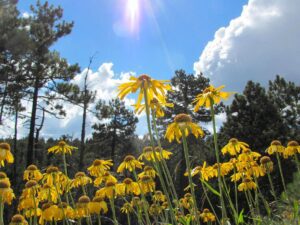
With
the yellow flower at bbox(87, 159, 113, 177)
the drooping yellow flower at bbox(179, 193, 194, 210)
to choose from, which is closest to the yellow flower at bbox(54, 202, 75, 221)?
the yellow flower at bbox(87, 159, 113, 177)

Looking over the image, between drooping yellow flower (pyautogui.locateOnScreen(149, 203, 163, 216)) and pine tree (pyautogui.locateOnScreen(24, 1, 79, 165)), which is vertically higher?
pine tree (pyautogui.locateOnScreen(24, 1, 79, 165))

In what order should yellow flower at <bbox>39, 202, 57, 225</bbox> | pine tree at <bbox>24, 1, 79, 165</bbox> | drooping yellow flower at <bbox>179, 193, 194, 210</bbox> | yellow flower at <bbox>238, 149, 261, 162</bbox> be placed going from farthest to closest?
pine tree at <bbox>24, 1, 79, 165</bbox> < drooping yellow flower at <bbox>179, 193, 194, 210</bbox> < yellow flower at <bbox>238, 149, 261, 162</bbox> < yellow flower at <bbox>39, 202, 57, 225</bbox>

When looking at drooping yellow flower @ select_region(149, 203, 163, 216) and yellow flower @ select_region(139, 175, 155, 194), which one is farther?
yellow flower @ select_region(139, 175, 155, 194)

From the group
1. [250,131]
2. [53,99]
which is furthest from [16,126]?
[250,131]

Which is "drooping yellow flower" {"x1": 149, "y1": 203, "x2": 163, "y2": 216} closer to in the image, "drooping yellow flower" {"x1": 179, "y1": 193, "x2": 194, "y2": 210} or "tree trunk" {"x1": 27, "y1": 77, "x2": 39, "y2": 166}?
"drooping yellow flower" {"x1": 179, "y1": 193, "x2": 194, "y2": 210}

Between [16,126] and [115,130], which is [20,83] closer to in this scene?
[16,126]

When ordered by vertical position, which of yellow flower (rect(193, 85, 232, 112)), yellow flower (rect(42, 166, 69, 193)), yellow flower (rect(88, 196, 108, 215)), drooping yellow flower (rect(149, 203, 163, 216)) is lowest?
drooping yellow flower (rect(149, 203, 163, 216))

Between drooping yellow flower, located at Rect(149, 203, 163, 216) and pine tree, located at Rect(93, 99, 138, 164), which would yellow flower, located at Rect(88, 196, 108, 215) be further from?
pine tree, located at Rect(93, 99, 138, 164)

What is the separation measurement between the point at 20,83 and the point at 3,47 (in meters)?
2.35

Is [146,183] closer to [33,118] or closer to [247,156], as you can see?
[247,156]

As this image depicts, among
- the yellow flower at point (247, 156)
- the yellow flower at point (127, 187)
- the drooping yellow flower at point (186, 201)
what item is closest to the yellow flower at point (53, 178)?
the yellow flower at point (127, 187)

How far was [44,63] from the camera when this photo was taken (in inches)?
678

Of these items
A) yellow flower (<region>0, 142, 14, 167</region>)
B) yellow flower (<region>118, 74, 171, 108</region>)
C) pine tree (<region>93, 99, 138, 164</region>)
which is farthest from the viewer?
pine tree (<region>93, 99, 138, 164</region>)

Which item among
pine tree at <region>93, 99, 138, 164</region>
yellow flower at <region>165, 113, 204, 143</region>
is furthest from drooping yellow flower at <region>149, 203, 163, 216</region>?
pine tree at <region>93, 99, 138, 164</region>
